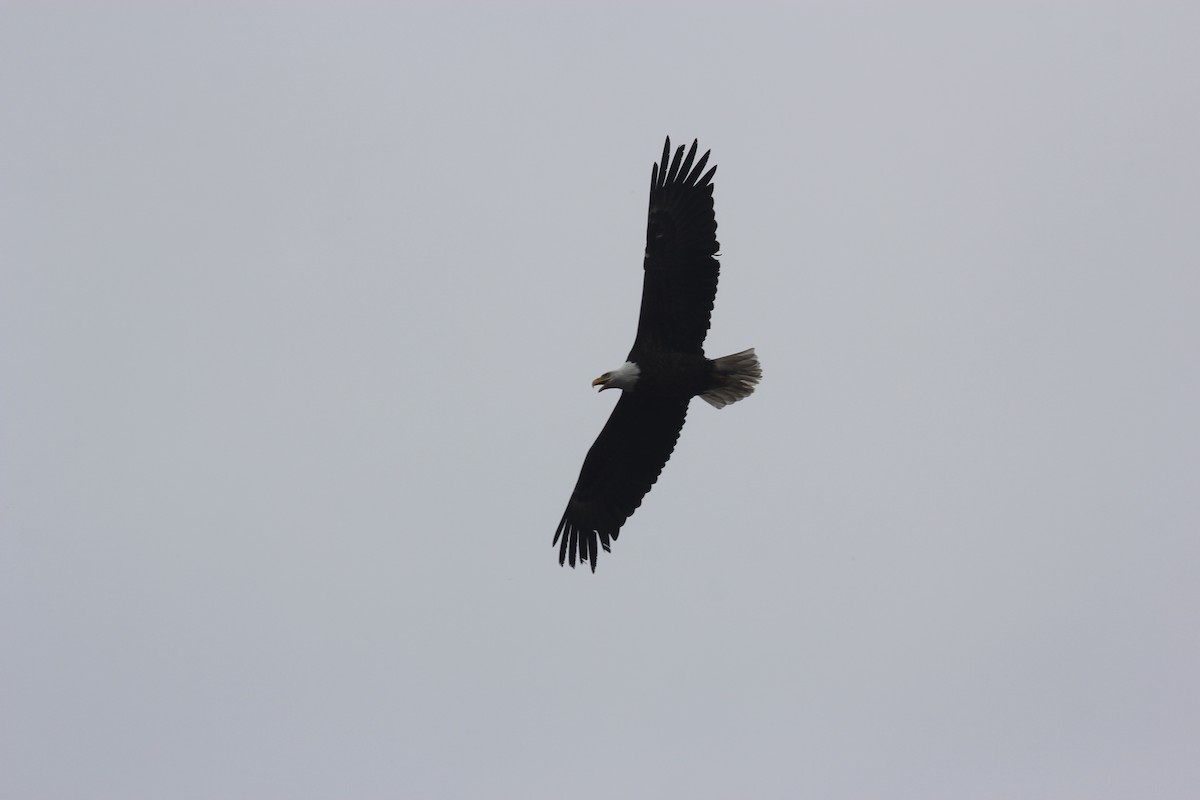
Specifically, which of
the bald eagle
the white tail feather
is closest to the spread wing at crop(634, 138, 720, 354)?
the bald eagle

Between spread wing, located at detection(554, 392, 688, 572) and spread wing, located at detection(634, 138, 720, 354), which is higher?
spread wing, located at detection(634, 138, 720, 354)

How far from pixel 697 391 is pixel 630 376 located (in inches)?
24.0

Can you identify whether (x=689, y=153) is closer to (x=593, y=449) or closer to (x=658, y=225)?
(x=658, y=225)

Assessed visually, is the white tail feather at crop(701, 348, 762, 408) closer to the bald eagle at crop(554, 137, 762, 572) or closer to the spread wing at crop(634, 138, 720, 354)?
the bald eagle at crop(554, 137, 762, 572)

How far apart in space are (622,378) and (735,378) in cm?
99

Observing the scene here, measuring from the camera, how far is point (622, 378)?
1280 cm

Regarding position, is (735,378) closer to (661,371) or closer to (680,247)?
(661,371)

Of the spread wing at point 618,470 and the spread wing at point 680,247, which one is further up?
the spread wing at point 680,247

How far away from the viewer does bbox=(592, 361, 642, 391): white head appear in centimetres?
1277

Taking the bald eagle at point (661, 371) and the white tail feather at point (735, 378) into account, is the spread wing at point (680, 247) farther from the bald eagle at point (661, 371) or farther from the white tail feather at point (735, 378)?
the white tail feather at point (735, 378)

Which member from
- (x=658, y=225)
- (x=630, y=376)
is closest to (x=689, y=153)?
(x=658, y=225)

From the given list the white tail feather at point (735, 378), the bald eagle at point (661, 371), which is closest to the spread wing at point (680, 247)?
the bald eagle at point (661, 371)

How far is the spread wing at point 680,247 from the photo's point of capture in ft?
40.6

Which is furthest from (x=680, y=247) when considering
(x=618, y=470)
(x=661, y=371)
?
(x=618, y=470)
